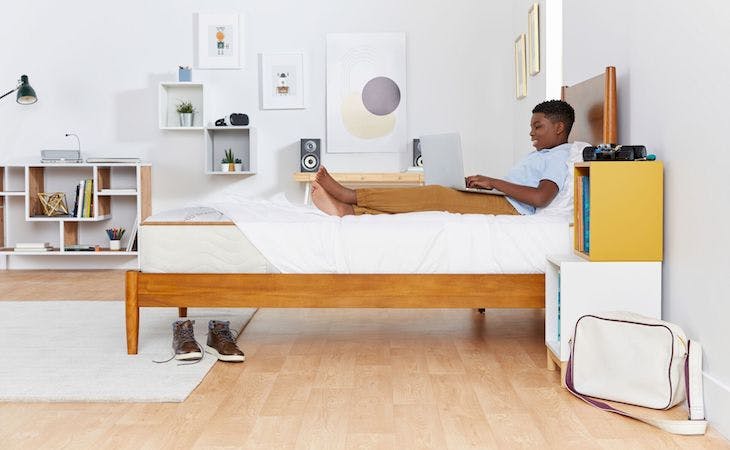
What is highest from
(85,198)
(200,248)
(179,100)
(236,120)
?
(179,100)

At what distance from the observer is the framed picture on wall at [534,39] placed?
4.95 meters

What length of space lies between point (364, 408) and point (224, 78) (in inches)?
164

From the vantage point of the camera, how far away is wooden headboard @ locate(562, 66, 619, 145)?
120 inches

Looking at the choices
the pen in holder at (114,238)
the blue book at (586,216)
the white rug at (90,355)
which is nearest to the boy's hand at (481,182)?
the blue book at (586,216)

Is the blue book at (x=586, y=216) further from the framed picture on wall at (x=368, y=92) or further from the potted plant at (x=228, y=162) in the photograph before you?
the potted plant at (x=228, y=162)

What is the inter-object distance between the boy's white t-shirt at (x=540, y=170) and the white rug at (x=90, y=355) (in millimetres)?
1264

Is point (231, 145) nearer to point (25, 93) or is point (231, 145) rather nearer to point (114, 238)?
point (114, 238)

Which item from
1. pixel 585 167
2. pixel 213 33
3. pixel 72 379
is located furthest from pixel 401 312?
pixel 213 33

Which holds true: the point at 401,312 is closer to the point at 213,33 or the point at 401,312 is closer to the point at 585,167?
the point at 585,167

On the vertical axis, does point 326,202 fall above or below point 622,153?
below

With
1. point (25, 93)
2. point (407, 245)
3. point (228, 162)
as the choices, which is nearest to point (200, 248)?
point (407, 245)

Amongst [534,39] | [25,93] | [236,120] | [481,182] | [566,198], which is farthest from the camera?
[236,120]

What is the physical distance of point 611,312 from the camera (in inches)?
97.7

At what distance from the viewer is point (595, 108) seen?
133 inches
